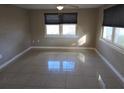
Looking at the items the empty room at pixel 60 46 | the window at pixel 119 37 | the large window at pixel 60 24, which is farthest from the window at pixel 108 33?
the large window at pixel 60 24

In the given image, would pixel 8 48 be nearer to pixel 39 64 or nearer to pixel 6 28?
pixel 6 28

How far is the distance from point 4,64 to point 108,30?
3.90 meters

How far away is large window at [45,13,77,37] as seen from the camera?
6.56 metres

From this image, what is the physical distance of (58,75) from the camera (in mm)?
3475

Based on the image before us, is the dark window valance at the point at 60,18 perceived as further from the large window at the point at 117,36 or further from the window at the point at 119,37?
the window at the point at 119,37

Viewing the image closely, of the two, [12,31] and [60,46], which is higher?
[12,31]

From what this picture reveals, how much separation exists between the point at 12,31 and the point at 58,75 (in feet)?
8.60

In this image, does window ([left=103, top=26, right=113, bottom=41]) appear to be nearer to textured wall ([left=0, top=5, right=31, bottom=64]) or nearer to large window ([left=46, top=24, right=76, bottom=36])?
large window ([left=46, top=24, right=76, bottom=36])

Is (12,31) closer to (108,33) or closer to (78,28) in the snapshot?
(78,28)

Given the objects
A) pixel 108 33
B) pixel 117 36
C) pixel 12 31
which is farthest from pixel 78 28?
pixel 12 31

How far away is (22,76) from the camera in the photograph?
11.2 feet

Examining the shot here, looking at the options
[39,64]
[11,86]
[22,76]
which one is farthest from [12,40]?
[11,86]

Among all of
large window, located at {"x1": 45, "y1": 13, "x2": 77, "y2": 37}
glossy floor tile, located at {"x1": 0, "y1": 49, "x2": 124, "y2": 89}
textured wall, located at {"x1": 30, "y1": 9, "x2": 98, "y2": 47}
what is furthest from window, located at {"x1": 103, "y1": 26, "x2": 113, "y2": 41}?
large window, located at {"x1": 45, "y1": 13, "x2": 77, "y2": 37}

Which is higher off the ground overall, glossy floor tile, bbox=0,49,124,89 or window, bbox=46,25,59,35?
window, bbox=46,25,59,35
